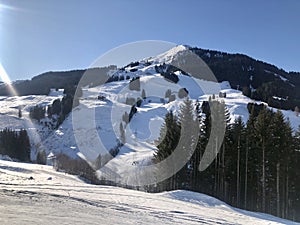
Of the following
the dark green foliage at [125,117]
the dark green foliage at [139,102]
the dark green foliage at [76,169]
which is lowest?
the dark green foliage at [76,169]

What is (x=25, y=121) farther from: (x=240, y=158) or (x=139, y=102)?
(x=240, y=158)

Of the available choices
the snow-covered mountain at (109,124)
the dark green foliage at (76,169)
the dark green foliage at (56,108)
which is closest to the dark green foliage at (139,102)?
the snow-covered mountain at (109,124)

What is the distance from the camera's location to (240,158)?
37.2 metres

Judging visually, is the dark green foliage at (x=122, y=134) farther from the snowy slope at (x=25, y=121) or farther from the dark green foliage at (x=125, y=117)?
the snowy slope at (x=25, y=121)

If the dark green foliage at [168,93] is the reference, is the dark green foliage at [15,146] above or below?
below

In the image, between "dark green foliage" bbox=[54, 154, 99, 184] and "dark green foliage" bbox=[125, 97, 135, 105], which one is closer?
"dark green foliage" bbox=[54, 154, 99, 184]

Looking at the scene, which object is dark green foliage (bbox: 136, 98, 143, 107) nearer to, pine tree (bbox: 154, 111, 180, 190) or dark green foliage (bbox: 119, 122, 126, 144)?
dark green foliage (bbox: 119, 122, 126, 144)

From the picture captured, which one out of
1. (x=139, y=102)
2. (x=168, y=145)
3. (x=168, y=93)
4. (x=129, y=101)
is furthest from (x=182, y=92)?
(x=168, y=145)

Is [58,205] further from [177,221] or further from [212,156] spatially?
[212,156]

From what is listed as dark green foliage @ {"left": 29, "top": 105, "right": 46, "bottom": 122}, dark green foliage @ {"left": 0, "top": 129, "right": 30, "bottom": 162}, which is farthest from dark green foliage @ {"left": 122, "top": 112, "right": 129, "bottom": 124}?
dark green foliage @ {"left": 0, "top": 129, "right": 30, "bottom": 162}

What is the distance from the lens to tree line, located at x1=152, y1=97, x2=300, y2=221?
116 feet

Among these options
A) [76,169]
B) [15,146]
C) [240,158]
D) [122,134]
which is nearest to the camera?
[240,158]

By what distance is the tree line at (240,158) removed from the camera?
3550 cm

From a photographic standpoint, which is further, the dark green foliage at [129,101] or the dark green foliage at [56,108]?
the dark green foliage at [129,101]
